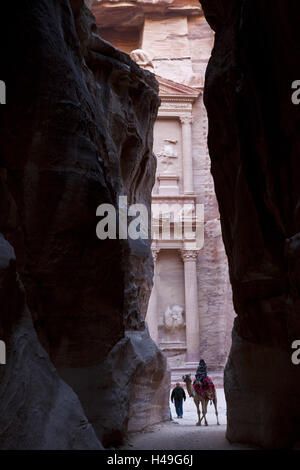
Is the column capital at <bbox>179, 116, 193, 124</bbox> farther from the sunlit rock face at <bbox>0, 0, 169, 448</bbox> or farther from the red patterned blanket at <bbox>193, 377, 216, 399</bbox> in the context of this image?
the sunlit rock face at <bbox>0, 0, 169, 448</bbox>

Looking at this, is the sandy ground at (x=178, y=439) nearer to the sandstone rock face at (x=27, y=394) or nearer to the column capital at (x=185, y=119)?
the sandstone rock face at (x=27, y=394)

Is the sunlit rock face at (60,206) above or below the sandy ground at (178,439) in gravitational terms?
above

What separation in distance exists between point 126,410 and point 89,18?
24.5ft

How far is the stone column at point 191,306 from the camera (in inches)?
851

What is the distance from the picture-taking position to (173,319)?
22.2 meters

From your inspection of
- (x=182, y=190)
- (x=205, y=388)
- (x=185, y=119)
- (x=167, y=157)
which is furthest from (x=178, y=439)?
(x=185, y=119)

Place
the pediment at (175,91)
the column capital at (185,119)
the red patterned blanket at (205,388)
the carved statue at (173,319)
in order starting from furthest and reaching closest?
1. the column capital at (185,119)
2. the pediment at (175,91)
3. the carved statue at (173,319)
4. the red patterned blanket at (205,388)

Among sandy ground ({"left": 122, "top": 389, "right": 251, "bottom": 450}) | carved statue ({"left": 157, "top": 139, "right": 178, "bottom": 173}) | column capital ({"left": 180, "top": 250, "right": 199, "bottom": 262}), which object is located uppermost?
carved statue ({"left": 157, "top": 139, "right": 178, "bottom": 173})

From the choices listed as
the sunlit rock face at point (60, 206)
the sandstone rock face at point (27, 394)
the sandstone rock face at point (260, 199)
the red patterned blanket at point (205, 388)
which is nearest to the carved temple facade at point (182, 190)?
the red patterned blanket at point (205, 388)

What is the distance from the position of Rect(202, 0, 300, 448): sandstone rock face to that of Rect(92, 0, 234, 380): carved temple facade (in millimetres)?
13882

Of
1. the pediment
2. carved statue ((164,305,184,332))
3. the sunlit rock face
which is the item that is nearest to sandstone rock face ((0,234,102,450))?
the sunlit rock face

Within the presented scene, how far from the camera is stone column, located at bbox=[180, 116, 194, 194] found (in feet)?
77.6

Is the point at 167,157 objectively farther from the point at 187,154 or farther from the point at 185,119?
the point at 185,119

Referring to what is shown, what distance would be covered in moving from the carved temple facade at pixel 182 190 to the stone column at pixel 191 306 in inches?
1.7
